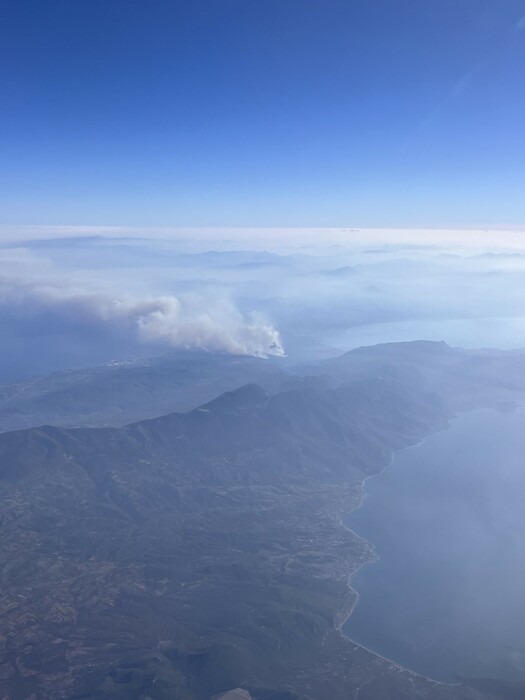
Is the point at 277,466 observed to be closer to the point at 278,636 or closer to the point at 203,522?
the point at 203,522

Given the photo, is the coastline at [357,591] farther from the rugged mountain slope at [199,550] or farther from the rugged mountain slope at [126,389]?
the rugged mountain slope at [126,389]

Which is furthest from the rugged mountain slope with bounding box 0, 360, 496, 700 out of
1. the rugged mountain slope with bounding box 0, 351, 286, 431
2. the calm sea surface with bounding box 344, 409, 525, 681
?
the rugged mountain slope with bounding box 0, 351, 286, 431

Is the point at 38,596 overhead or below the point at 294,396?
below

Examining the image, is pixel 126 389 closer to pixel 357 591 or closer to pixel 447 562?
pixel 357 591

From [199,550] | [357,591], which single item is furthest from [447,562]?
[199,550]

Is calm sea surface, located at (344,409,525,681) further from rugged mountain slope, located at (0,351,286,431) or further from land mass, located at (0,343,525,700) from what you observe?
rugged mountain slope, located at (0,351,286,431)

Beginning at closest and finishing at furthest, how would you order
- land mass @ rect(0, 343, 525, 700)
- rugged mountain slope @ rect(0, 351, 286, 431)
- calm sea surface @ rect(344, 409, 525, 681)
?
land mass @ rect(0, 343, 525, 700) → calm sea surface @ rect(344, 409, 525, 681) → rugged mountain slope @ rect(0, 351, 286, 431)

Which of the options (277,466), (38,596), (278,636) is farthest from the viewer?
(277,466)

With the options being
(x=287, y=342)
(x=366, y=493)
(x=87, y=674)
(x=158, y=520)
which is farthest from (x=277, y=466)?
(x=287, y=342)
